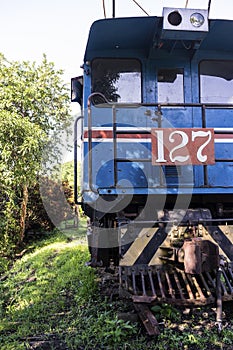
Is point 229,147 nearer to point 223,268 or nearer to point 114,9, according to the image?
point 223,268

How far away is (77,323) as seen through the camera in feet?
12.7

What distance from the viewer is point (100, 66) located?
14.3 ft

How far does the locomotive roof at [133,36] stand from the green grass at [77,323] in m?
3.24

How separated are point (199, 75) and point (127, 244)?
2450mm

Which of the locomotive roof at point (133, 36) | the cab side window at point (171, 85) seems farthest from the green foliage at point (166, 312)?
the locomotive roof at point (133, 36)

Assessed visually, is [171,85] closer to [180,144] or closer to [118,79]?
[118,79]

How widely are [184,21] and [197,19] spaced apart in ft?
0.52

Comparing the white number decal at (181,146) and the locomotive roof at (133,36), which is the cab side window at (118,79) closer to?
the locomotive roof at (133,36)

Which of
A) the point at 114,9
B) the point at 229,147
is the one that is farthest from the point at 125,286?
the point at 114,9

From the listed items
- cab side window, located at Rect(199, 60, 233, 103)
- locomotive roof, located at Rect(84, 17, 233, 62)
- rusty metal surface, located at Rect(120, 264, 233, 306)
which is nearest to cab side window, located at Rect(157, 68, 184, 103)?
cab side window, located at Rect(199, 60, 233, 103)

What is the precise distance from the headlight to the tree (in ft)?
23.8

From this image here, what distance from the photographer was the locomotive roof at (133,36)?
13.2ft

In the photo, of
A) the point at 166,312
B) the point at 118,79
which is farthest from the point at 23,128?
the point at 166,312

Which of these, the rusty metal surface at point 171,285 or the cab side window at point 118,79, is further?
the cab side window at point 118,79
